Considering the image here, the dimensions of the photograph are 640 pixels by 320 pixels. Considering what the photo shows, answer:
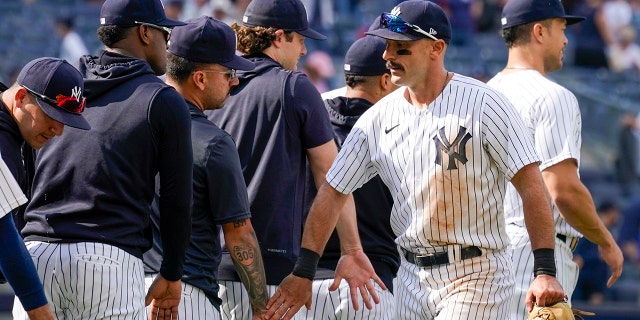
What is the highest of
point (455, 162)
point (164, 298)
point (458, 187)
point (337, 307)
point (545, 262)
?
point (455, 162)

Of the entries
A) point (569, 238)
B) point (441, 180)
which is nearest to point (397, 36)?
point (441, 180)

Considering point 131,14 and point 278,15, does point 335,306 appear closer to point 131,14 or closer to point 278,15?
point 278,15

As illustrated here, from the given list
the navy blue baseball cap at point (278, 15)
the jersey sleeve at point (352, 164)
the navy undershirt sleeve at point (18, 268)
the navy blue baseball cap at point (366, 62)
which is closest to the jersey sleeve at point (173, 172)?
the navy undershirt sleeve at point (18, 268)

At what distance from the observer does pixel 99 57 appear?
16.2 ft

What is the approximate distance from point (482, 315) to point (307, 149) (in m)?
1.27

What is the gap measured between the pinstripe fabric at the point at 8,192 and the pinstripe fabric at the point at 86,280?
42 centimetres

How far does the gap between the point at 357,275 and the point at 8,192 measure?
2021mm

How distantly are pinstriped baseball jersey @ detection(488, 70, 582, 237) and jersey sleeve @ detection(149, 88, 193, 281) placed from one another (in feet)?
7.48

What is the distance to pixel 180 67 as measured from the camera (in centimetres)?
→ 519

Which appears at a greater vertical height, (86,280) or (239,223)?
(239,223)

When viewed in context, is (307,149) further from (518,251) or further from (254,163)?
(518,251)

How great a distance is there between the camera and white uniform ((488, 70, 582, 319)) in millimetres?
6129

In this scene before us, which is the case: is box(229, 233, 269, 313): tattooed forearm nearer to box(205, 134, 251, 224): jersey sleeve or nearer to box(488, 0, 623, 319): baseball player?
box(205, 134, 251, 224): jersey sleeve

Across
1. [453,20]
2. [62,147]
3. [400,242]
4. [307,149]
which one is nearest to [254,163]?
[307,149]
